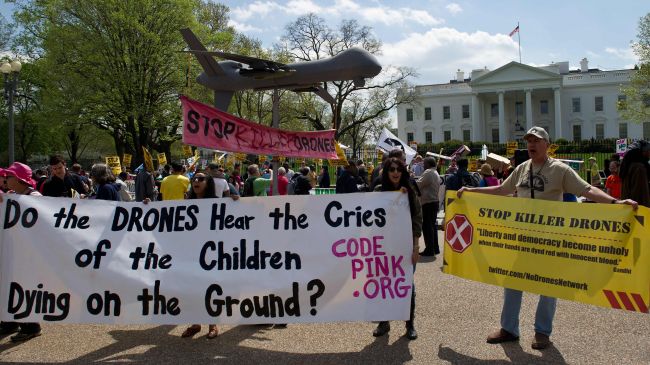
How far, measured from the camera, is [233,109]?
1601 inches

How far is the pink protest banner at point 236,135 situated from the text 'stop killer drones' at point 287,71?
109cm

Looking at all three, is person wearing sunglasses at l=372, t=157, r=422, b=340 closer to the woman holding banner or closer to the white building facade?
the woman holding banner

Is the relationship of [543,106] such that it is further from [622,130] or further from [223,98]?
[223,98]

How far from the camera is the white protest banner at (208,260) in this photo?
4379 millimetres

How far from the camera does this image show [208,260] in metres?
4.50

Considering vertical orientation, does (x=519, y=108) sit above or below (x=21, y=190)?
above

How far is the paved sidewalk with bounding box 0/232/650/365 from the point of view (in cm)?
432

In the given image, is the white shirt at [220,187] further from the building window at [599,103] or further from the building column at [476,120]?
the building window at [599,103]

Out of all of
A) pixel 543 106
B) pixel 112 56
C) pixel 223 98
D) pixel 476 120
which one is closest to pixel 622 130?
pixel 543 106

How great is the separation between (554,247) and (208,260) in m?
2.97

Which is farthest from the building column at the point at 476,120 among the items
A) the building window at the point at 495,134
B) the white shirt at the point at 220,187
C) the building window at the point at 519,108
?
the white shirt at the point at 220,187

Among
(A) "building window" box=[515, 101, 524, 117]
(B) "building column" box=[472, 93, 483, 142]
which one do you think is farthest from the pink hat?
(A) "building window" box=[515, 101, 524, 117]

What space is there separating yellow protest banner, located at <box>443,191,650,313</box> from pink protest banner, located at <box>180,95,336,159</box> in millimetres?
2305

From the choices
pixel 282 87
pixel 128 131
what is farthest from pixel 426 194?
pixel 128 131
